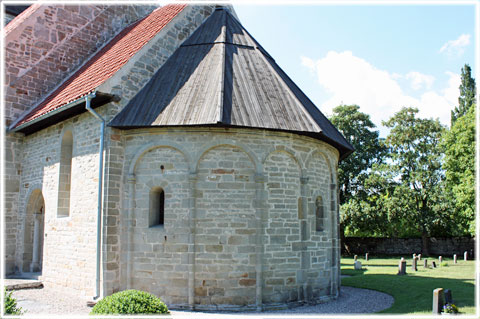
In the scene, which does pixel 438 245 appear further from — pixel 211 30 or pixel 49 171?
pixel 49 171

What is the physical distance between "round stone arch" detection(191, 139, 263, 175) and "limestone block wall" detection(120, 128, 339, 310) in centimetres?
3

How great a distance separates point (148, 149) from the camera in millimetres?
10852

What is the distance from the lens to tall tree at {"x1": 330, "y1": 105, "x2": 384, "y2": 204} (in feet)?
111

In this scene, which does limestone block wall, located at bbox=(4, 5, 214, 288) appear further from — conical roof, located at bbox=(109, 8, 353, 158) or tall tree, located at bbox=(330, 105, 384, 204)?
tall tree, located at bbox=(330, 105, 384, 204)

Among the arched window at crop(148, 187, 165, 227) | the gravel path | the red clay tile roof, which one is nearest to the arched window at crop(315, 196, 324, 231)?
the gravel path

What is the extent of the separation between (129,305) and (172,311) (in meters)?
3.32

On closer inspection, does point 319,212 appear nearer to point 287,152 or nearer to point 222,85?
point 287,152

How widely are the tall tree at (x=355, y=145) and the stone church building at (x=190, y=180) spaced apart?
2150cm

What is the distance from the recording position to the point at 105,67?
1289 cm

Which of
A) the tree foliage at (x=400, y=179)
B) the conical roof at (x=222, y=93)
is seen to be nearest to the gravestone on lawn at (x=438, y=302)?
the conical roof at (x=222, y=93)

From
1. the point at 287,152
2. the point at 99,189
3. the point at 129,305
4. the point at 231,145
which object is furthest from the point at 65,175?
the point at 129,305

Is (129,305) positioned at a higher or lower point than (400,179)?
lower

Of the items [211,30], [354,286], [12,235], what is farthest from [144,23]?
[354,286]

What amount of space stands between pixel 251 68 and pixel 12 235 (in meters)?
10.6
